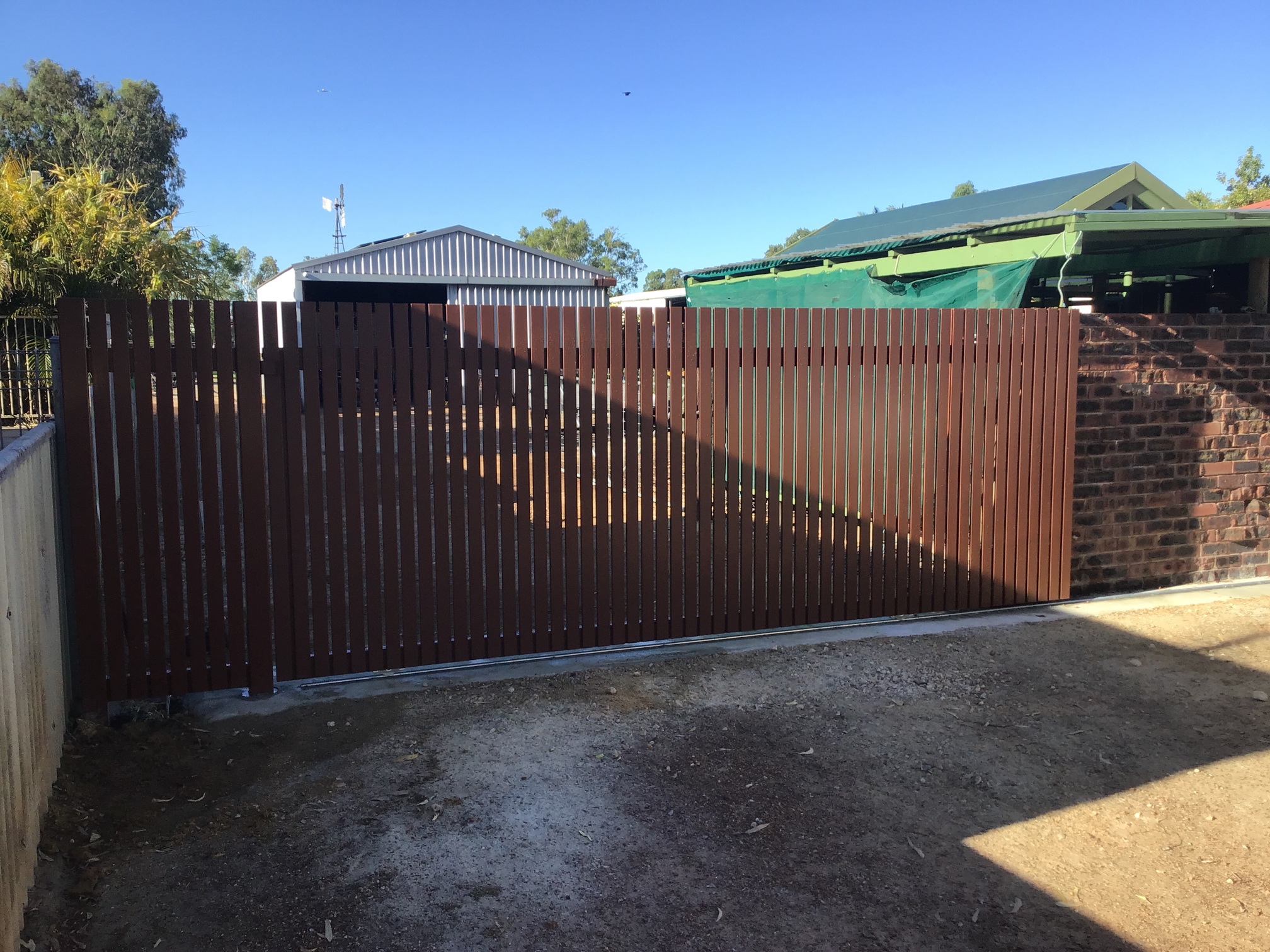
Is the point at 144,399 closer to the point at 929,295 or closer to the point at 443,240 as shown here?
the point at 929,295

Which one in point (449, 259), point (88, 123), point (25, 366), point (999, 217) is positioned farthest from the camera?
point (88, 123)

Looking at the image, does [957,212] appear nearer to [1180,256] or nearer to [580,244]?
[1180,256]

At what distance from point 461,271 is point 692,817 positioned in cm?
1897

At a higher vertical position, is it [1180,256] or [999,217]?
[999,217]

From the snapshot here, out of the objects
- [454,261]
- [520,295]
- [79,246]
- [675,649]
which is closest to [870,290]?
[675,649]

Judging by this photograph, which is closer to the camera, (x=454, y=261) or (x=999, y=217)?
(x=999, y=217)

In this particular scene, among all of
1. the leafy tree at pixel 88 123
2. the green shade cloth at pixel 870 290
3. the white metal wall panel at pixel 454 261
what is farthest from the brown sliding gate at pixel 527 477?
the leafy tree at pixel 88 123

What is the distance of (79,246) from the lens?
10.5 meters

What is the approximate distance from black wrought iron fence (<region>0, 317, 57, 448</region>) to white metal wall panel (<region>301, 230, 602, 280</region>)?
11236mm

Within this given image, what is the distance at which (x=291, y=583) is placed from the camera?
196 inches

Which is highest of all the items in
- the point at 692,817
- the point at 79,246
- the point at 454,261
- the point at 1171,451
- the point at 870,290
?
the point at 454,261

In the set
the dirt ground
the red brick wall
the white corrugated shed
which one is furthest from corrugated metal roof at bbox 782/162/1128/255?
the white corrugated shed

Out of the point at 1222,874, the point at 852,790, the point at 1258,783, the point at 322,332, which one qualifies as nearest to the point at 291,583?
the point at 322,332

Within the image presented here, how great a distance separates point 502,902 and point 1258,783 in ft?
11.1
